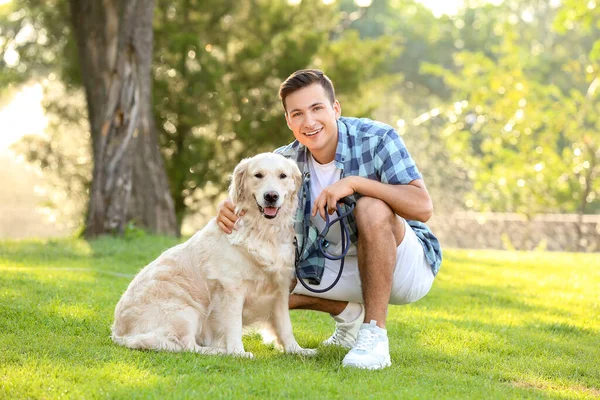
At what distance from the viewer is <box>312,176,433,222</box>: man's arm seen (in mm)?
4059

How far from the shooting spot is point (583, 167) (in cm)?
1570

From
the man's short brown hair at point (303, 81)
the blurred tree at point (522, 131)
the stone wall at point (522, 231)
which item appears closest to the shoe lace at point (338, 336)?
the man's short brown hair at point (303, 81)

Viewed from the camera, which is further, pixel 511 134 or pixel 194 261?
pixel 511 134

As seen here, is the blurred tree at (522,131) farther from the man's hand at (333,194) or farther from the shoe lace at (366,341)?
the shoe lace at (366,341)

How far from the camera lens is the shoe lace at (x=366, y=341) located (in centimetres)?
390

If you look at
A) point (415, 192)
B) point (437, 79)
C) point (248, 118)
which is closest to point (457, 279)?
point (415, 192)

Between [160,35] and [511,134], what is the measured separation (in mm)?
7709

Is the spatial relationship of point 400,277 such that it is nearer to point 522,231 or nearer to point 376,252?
point 376,252

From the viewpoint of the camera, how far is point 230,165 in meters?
14.9

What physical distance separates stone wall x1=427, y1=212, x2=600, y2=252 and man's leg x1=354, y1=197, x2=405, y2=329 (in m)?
12.2

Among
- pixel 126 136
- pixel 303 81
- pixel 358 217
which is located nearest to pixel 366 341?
pixel 358 217

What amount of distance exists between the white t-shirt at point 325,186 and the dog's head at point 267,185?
0.65ft

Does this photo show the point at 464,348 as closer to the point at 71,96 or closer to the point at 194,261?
the point at 194,261

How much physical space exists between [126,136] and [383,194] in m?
6.75
